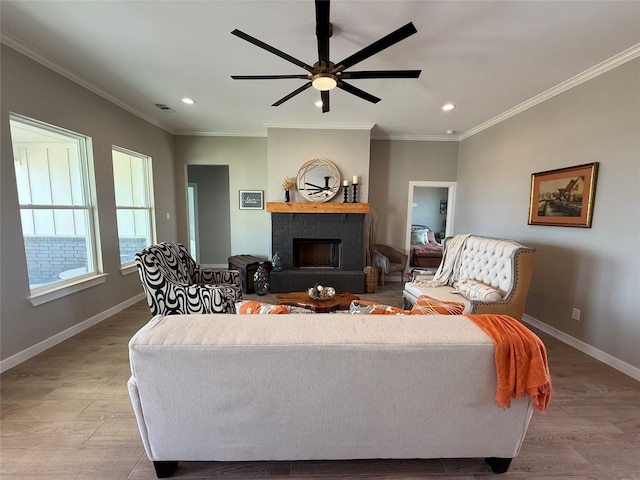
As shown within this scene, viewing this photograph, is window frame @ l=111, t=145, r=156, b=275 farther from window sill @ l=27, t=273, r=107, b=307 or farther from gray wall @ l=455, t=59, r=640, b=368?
gray wall @ l=455, t=59, r=640, b=368

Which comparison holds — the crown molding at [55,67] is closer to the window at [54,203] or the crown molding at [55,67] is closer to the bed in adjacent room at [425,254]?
the window at [54,203]

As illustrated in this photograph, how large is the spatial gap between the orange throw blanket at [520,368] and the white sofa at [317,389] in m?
0.04

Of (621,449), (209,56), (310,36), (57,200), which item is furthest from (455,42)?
(57,200)

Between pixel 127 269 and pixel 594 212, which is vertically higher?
pixel 594 212

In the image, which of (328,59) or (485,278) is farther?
(485,278)

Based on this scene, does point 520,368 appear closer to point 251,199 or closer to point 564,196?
point 564,196

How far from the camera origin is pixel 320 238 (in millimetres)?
4359

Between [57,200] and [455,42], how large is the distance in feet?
13.1

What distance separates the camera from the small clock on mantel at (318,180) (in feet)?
13.9

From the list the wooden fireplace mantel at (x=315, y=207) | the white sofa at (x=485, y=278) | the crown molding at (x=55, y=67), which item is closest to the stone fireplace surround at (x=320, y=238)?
the wooden fireplace mantel at (x=315, y=207)

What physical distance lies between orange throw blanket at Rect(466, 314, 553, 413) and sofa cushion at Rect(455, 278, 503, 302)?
1.54 metres

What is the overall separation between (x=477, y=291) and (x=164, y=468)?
8.99ft

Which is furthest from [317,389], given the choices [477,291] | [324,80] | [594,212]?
[594,212]

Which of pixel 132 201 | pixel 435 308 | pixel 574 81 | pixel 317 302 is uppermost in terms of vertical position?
pixel 574 81
